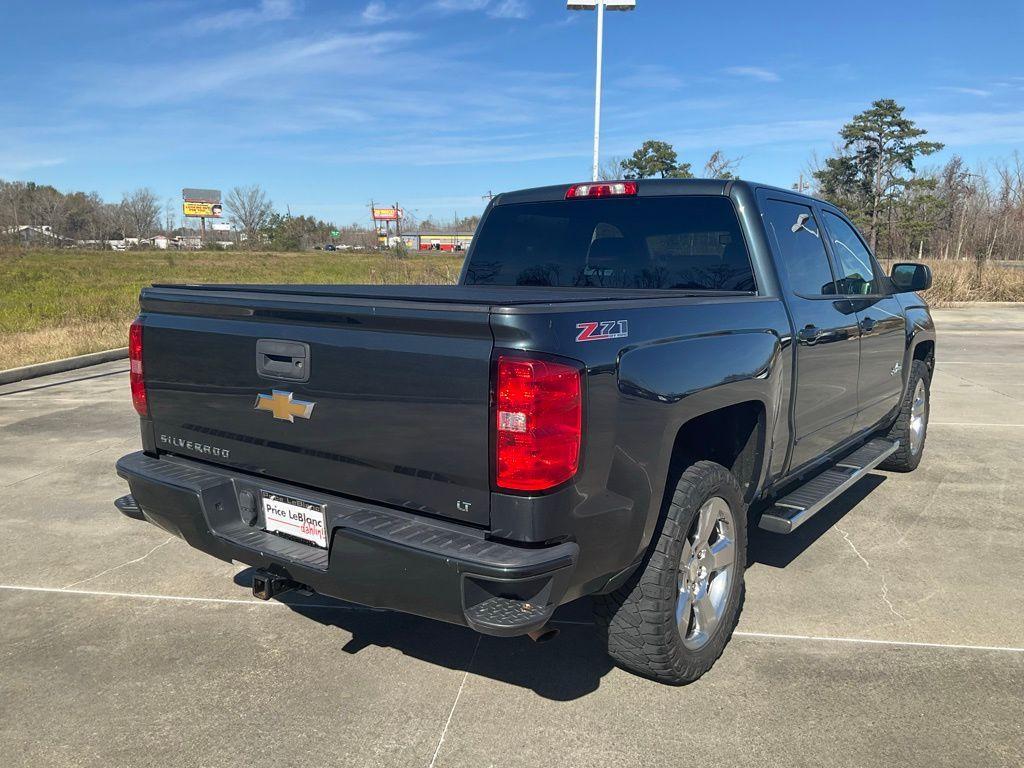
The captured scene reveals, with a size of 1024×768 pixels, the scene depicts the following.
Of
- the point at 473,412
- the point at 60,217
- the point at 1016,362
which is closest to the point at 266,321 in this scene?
the point at 473,412

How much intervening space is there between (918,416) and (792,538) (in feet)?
7.04

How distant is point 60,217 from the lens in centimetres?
10625

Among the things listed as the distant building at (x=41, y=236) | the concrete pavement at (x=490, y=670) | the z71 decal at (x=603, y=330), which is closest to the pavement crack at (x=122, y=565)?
the concrete pavement at (x=490, y=670)

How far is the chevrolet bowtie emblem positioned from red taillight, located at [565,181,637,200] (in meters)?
2.18

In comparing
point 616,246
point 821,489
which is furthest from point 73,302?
point 821,489

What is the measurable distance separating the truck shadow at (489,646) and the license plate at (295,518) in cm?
82

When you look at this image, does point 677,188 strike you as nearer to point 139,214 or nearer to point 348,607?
point 348,607

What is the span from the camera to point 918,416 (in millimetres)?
6148

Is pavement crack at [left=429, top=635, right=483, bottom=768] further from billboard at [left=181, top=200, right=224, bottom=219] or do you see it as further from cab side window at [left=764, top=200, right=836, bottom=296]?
billboard at [left=181, top=200, right=224, bottom=219]

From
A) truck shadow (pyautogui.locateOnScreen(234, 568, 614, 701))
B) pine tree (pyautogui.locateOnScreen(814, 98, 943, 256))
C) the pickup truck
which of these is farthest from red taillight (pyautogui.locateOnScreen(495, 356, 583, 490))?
pine tree (pyautogui.locateOnScreen(814, 98, 943, 256))

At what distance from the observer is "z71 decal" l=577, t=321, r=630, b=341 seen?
93.5 inches

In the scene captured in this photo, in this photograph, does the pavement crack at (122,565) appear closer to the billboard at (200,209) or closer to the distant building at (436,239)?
the distant building at (436,239)

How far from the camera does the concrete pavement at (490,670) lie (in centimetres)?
268

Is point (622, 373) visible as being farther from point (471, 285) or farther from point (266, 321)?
point (471, 285)
